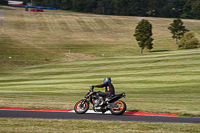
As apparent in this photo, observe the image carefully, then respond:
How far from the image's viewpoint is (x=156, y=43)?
101500 millimetres

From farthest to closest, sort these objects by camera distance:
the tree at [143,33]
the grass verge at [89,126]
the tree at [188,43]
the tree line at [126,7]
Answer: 1. the tree line at [126,7]
2. the tree at [188,43]
3. the tree at [143,33]
4. the grass verge at [89,126]

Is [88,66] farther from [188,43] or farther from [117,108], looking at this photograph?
[188,43]

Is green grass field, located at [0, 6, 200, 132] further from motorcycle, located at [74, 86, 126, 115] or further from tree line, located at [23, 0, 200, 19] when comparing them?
tree line, located at [23, 0, 200, 19]

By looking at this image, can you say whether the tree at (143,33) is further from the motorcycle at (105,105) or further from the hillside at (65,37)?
the motorcycle at (105,105)

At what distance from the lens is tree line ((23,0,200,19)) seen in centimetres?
17500

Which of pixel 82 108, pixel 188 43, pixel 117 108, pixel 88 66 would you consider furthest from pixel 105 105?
pixel 188 43

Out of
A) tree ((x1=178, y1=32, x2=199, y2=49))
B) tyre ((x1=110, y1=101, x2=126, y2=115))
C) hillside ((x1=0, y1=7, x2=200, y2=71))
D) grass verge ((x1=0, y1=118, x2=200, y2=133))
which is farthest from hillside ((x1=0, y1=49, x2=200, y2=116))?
tree ((x1=178, y1=32, x2=199, y2=49))

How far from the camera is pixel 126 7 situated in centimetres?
18025

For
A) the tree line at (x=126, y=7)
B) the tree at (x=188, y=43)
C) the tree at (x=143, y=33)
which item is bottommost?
the tree at (x=188, y=43)

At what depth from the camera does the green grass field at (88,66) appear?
1852 cm

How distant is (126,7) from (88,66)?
5377 inches

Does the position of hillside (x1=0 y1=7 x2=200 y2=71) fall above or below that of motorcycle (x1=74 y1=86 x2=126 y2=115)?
above

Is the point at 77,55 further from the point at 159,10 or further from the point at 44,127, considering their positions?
the point at 159,10

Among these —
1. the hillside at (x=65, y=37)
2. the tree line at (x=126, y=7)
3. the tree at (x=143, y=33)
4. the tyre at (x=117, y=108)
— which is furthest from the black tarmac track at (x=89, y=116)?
the tree line at (x=126, y=7)
